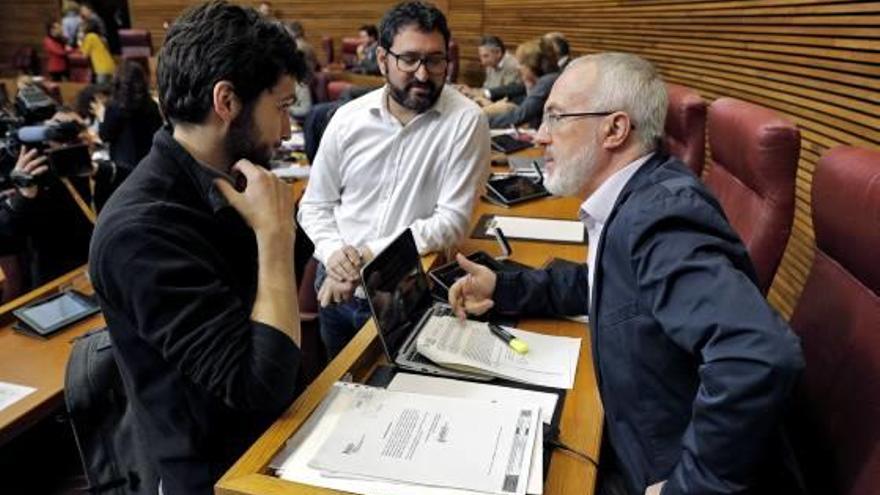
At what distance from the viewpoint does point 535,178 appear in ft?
9.78

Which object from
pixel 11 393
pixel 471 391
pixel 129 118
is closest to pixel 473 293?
pixel 471 391

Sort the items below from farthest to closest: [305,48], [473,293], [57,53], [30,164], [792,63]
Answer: [57,53], [792,63], [305,48], [30,164], [473,293]

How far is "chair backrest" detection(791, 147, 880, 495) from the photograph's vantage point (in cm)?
103

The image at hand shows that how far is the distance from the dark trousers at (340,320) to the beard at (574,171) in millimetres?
811

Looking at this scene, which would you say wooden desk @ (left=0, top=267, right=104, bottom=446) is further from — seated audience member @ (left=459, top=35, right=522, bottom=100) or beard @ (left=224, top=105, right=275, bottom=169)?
seated audience member @ (left=459, top=35, right=522, bottom=100)

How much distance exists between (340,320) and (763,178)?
129cm

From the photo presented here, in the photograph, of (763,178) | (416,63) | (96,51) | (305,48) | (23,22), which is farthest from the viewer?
(23,22)

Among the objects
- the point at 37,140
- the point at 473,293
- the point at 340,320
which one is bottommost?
the point at 340,320

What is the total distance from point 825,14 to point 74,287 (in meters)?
3.17

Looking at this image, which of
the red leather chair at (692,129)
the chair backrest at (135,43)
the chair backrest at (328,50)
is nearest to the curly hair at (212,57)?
the red leather chair at (692,129)

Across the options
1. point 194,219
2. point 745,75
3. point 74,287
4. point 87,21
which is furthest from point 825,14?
point 87,21

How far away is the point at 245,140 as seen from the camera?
42.9 inches

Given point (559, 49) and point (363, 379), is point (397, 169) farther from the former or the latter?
point (559, 49)

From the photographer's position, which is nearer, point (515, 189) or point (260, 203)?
point (260, 203)
